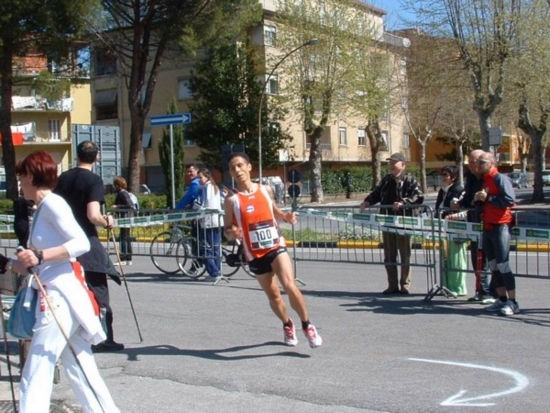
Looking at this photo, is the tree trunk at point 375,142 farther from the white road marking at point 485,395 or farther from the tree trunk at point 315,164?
the white road marking at point 485,395

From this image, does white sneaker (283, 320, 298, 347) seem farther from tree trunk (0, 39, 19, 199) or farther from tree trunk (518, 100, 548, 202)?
tree trunk (518, 100, 548, 202)

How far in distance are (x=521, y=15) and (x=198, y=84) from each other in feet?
67.3

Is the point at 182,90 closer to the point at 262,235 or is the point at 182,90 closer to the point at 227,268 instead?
the point at 227,268

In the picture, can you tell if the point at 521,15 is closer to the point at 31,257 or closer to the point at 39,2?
the point at 39,2

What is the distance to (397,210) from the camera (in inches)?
416

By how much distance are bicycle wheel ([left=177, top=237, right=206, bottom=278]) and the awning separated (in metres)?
43.9

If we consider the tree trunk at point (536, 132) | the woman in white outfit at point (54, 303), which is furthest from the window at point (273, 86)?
the woman in white outfit at point (54, 303)

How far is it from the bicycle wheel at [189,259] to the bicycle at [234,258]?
401 mm

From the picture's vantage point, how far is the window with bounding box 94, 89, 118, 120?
2186 inches

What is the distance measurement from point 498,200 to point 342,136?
51314 mm

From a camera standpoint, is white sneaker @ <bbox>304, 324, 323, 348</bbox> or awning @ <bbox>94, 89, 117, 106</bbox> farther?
awning @ <bbox>94, 89, 117, 106</bbox>

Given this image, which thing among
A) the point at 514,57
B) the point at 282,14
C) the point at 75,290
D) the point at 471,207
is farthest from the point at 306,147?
the point at 75,290

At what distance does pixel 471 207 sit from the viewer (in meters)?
10.2

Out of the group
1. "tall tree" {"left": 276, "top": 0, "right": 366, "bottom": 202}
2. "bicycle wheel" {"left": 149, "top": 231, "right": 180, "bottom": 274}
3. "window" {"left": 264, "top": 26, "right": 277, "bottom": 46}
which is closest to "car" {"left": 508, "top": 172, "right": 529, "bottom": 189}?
"tall tree" {"left": 276, "top": 0, "right": 366, "bottom": 202}
